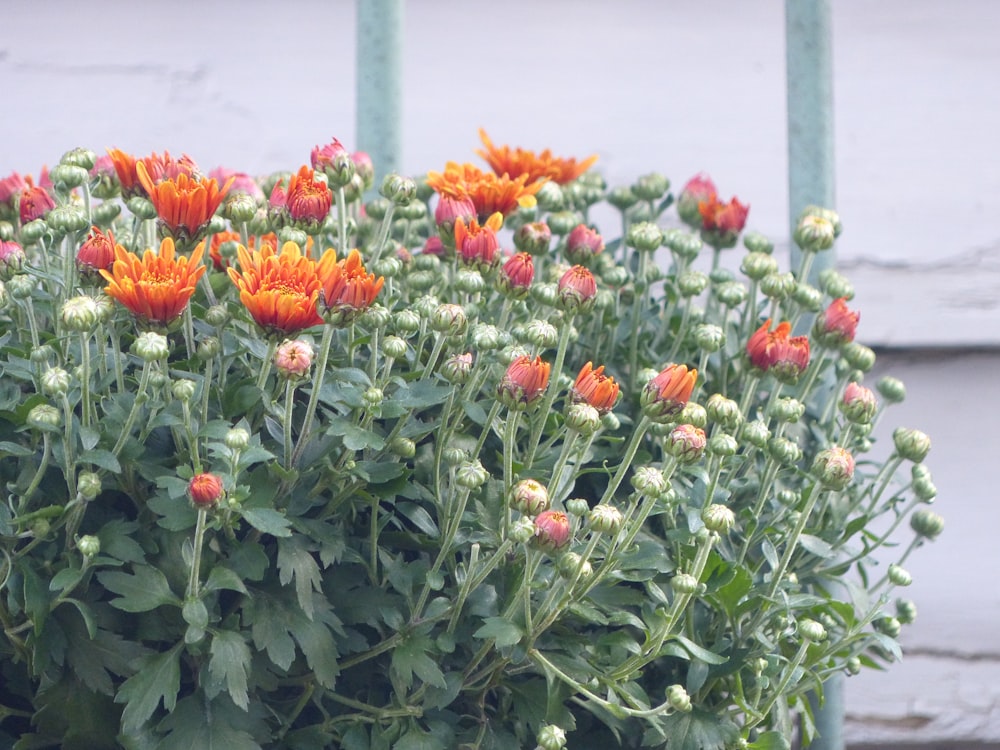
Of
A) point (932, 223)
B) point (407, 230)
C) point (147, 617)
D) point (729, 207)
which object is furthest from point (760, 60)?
point (147, 617)

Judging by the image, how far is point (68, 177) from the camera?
0.81m

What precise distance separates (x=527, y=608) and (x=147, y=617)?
251mm

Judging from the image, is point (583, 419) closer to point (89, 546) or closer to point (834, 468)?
point (834, 468)

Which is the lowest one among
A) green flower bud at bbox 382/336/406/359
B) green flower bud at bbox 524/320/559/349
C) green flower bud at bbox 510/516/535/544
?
green flower bud at bbox 510/516/535/544

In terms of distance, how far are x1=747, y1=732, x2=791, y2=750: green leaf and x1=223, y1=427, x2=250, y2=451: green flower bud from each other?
438 mm

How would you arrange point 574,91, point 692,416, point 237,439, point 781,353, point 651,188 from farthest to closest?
point 574,91
point 651,188
point 781,353
point 692,416
point 237,439

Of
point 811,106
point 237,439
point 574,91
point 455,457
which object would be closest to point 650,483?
point 455,457

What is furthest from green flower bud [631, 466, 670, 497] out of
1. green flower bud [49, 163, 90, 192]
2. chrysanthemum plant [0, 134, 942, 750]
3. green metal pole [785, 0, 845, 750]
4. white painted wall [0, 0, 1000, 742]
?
white painted wall [0, 0, 1000, 742]

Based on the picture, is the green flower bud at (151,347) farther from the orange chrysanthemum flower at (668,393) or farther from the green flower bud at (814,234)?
the green flower bud at (814,234)

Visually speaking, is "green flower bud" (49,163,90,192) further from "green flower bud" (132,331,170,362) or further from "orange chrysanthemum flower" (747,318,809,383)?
"orange chrysanthemum flower" (747,318,809,383)

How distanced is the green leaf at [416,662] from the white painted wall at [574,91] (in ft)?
2.99

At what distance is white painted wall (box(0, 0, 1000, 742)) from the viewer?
154cm

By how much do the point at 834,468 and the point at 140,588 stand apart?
474 mm

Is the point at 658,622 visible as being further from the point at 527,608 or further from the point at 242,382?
the point at 242,382
